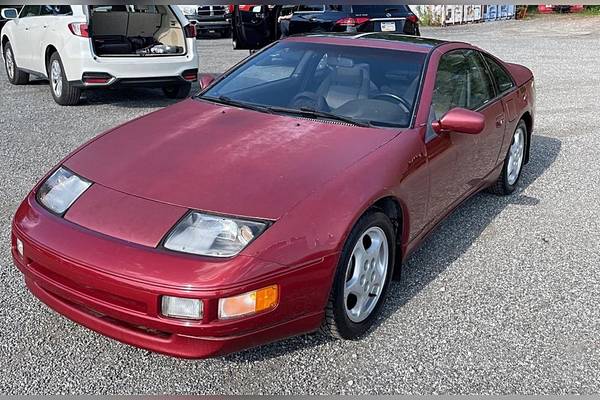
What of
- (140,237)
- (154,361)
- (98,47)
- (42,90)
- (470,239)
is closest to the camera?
(140,237)

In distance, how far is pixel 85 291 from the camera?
8.02 feet

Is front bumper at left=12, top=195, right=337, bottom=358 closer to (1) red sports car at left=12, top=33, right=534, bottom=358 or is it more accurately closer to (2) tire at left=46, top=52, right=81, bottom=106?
(1) red sports car at left=12, top=33, right=534, bottom=358

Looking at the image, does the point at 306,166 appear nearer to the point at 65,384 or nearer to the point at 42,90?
the point at 65,384

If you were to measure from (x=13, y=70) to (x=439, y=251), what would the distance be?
8485 mm

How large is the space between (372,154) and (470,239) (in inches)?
56.7

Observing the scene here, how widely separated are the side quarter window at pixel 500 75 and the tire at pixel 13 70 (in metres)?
7.68

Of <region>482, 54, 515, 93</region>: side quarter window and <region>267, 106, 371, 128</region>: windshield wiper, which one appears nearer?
<region>267, 106, 371, 128</region>: windshield wiper

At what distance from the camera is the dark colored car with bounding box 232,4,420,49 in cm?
1041

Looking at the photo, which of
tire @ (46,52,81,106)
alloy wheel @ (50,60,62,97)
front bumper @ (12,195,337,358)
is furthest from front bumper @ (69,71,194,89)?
front bumper @ (12,195,337,358)

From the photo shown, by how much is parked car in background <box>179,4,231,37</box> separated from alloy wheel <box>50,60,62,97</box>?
37.2 feet

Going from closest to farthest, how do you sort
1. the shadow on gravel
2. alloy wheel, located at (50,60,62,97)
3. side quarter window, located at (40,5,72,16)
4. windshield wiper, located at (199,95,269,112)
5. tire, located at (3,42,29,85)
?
1. the shadow on gravel
2. windshield wiper, located at (199,95,269,112)
3. side quarter window, located at (40,5,72,16)
4. alloy wheel, located at (50,60,62,97)
5. tire, located at (3,42,29,85)

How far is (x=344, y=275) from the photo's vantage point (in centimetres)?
268

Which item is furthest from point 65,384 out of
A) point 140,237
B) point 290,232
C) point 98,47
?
point 98,47

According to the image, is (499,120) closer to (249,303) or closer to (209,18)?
(249,303)
